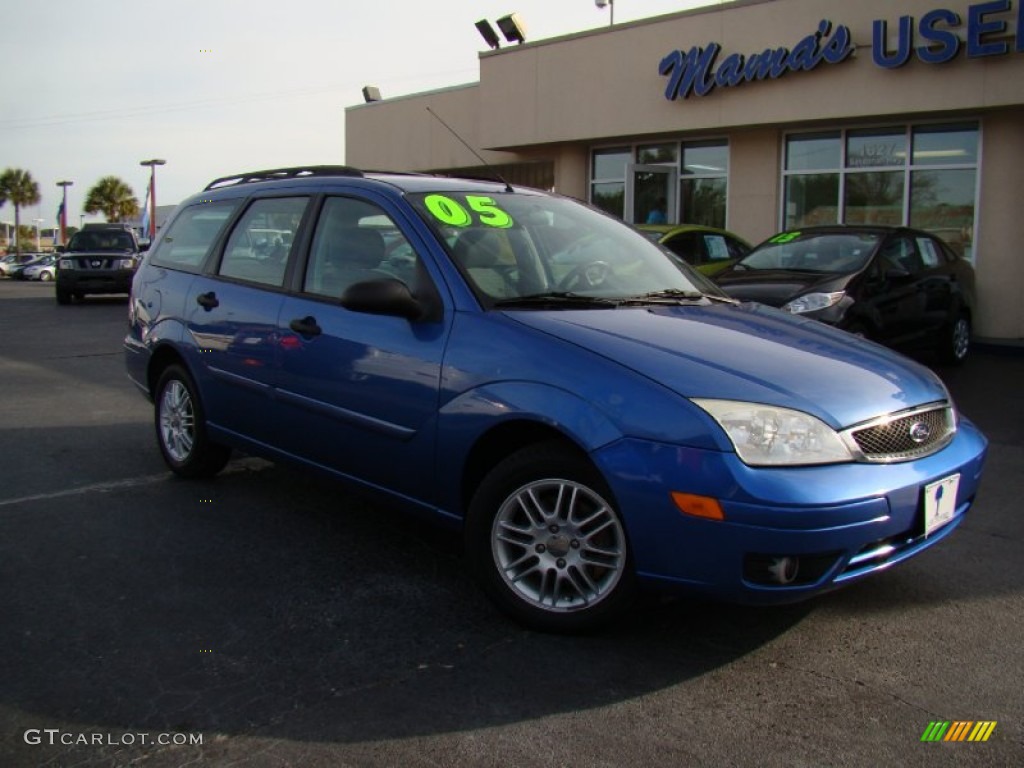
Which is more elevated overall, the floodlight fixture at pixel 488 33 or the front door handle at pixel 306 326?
the floodlight fixture at pixel 488 33

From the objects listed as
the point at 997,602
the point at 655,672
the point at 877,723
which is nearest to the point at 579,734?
the point at 655,672

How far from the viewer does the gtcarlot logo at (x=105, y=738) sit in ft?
8.60

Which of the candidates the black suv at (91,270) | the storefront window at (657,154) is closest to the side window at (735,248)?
the storefront window at (657,154)

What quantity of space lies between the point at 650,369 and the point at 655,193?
1365 cm

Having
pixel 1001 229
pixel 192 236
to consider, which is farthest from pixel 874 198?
pixel 192 236

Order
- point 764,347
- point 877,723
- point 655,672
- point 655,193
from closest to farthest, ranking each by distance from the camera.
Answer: point 877,723, point 655,672, point 764,347, point 655,193

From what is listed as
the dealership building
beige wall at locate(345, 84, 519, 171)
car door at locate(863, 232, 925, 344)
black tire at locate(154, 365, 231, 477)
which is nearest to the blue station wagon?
black tire at locate(154, 365, 231, 477)

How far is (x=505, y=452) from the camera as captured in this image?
3.53 meters

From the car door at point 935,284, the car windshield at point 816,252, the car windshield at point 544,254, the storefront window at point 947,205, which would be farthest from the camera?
the storefront window at point 947,205

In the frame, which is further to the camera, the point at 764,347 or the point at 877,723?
the point at 764,347

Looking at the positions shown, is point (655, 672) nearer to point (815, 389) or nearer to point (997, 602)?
point (815, 389)

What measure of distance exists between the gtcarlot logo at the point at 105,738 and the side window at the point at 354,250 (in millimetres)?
1910

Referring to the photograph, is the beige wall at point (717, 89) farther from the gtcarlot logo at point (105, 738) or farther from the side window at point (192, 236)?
the gtcarlot logo at point (105, 738)

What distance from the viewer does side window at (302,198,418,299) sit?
398 centimetres
